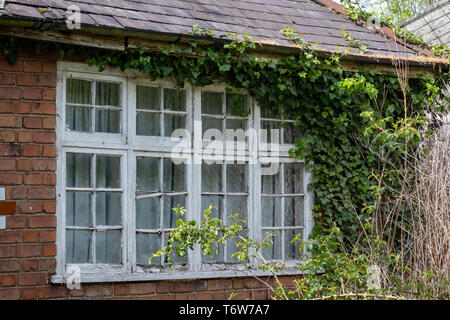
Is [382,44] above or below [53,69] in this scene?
above

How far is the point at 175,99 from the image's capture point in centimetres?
666

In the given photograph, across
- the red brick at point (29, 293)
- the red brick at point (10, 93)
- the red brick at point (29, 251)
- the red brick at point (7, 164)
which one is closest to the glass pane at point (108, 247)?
the red brick at point (29, 251)

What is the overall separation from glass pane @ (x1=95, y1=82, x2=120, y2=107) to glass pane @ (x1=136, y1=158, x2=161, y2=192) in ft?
2.09

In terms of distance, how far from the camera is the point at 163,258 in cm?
641

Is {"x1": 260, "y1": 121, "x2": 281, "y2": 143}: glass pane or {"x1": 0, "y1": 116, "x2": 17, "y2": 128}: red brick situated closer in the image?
{"x1": 0, "y1": 116, "x2": 17, "y2": 128}: red brick

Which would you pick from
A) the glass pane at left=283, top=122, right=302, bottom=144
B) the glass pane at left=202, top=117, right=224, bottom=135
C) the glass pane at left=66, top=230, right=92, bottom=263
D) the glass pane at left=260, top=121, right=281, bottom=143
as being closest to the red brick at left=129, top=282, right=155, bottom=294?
the glass pane at left=66, top=230, right=92, bottom=263

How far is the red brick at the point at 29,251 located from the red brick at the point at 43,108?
48.7 inches

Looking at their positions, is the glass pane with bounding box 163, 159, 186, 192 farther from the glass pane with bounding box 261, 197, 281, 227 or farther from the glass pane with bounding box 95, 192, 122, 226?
the glass pane with bounding box 261, 197, 281, 227

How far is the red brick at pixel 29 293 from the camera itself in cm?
567

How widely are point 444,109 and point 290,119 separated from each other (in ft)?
6.48

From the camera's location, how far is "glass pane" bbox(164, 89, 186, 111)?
662 cm
